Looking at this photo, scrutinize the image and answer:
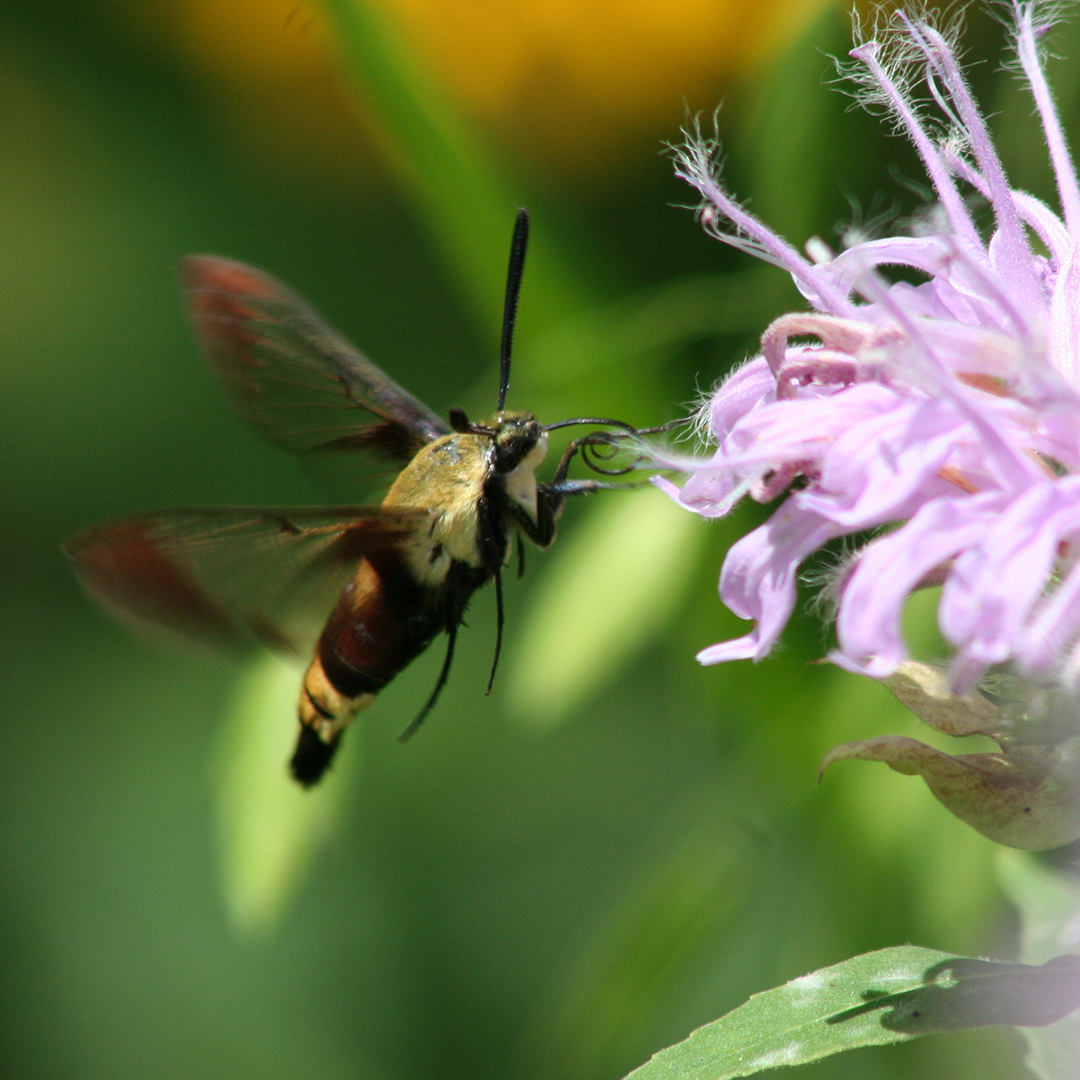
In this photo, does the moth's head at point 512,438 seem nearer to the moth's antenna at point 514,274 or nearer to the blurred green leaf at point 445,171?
the moth's antenna at point 514,274

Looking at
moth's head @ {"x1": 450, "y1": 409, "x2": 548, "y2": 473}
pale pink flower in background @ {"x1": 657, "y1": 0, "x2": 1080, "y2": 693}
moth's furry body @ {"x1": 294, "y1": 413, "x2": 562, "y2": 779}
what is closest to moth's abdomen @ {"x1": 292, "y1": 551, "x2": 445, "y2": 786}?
moth's furry body @ {"x1": 294, "y1": 413, "x2": 562, "y2": 779}

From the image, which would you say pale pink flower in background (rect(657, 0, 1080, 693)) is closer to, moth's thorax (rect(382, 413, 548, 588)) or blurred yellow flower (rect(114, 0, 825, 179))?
moth's thorax (rect(382, 413, 548, 588))

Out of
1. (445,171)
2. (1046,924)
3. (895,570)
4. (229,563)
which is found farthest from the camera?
(445,171)

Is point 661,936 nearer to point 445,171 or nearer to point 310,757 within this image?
point 310,757

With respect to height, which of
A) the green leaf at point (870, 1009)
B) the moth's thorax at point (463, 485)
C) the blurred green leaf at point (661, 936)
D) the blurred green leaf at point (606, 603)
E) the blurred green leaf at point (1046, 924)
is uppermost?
the moth's thorax at point (463, 485)

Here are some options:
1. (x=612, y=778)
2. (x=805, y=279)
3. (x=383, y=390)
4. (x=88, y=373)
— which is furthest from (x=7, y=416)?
(x=805, y=279)

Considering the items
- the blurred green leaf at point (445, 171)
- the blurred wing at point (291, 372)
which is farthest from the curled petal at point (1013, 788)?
the blurred green leaf at point (445, 171)

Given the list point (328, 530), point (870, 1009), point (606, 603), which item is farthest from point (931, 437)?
point (606, 603)
